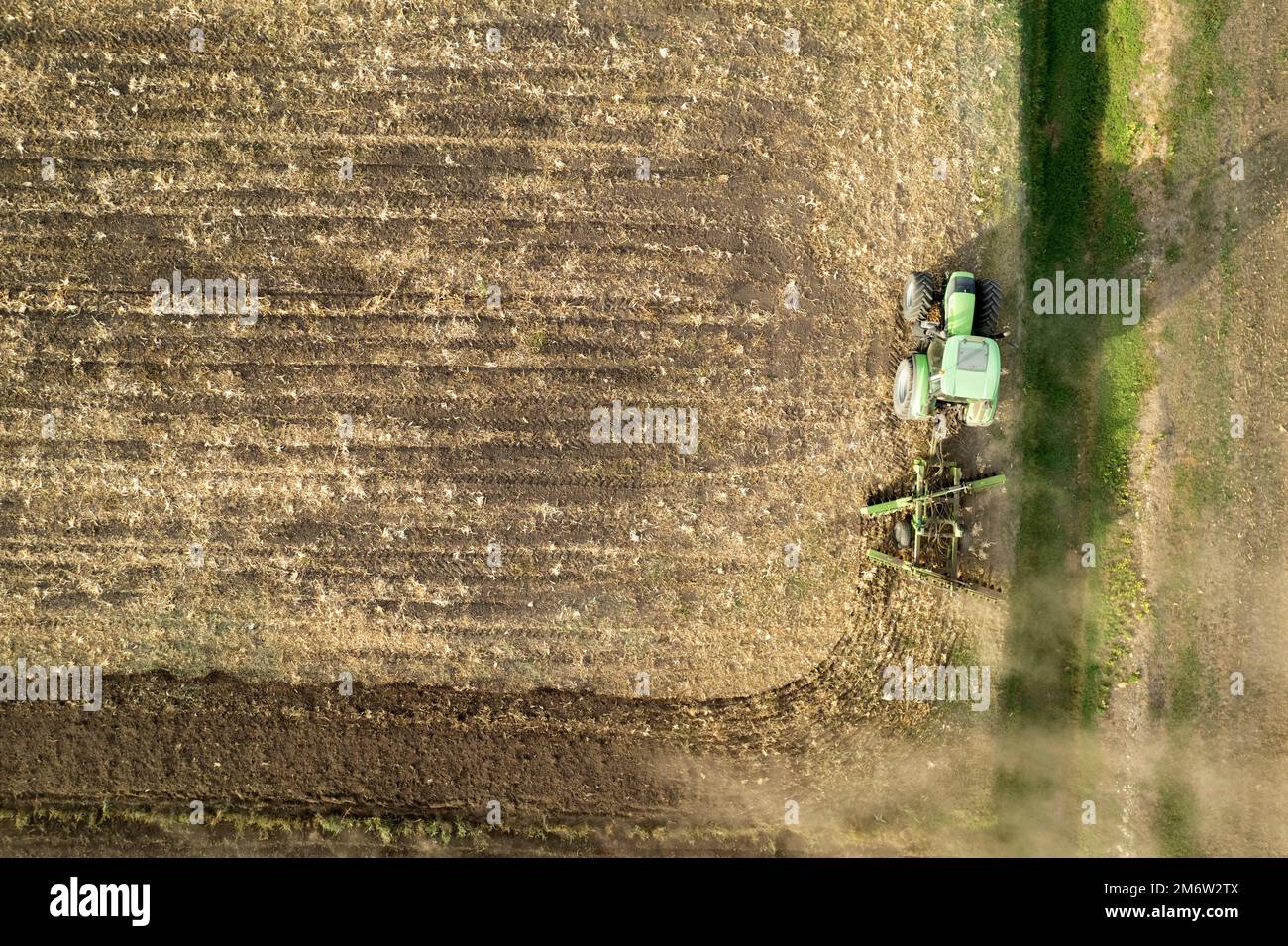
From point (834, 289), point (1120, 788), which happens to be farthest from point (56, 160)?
point (1120, 788)

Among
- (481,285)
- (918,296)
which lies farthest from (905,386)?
(481,285)

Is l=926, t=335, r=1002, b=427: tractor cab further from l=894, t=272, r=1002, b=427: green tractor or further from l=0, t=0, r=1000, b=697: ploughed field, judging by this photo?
l=0, t=0, r=1000, b=697: ploughed field

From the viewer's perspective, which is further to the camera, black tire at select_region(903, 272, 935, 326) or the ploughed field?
the ploughed field

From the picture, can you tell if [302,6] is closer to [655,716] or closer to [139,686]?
[139,686]

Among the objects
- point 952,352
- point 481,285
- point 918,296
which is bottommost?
point 952,352

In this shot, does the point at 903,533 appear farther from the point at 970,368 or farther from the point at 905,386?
the point at 970,368

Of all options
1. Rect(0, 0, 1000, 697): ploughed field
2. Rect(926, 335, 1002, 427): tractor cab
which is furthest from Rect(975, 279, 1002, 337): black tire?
Rect(0, 0, 1000, 697): ploughed field
